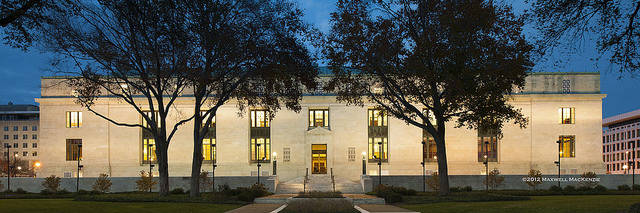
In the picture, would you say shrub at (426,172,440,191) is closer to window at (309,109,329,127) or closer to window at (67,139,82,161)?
window at (309,109,329,127)

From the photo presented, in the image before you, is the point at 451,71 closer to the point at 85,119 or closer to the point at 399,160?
the point at 399,160

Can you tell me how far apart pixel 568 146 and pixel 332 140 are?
2460 centimetres

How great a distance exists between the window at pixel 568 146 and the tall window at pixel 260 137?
101 feet

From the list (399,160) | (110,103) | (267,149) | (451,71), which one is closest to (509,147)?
(399,160)

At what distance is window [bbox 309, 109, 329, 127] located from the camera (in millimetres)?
57469

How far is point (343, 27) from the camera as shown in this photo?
33812mm

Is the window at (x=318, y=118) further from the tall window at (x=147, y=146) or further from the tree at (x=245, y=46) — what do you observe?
the tree at (x=245, y=46)

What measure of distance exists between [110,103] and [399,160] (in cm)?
3179

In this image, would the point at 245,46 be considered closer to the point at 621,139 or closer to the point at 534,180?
the point at 534,180

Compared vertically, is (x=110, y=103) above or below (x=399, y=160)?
above

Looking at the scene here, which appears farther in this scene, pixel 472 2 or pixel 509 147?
pixel 509 147

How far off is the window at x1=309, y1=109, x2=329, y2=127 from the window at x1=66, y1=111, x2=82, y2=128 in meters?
25.2

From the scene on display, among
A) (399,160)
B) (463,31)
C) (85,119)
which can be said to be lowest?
(399,160)

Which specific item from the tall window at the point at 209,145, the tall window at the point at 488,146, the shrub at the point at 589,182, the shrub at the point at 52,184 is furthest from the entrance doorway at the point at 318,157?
the shrub at the point at 589,182
